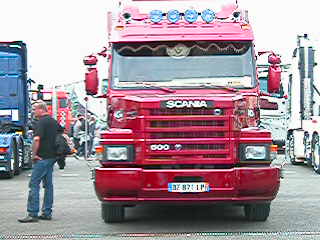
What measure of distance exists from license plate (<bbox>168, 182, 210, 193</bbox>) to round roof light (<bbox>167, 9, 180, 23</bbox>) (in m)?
2.78

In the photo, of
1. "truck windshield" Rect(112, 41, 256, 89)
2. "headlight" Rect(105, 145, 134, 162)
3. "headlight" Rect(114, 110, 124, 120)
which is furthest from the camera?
"truck windshield" Rect(112, 41, 256, 89)

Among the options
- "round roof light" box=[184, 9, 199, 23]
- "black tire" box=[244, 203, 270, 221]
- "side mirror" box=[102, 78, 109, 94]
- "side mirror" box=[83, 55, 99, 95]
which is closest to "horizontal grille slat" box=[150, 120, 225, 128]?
"side mirror" box=[102, 78, 109, 94]

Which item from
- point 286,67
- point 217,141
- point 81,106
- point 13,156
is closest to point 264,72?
point 217,141

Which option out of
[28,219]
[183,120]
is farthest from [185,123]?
[28,219]

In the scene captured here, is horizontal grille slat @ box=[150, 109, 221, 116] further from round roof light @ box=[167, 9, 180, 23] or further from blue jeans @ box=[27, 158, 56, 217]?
blue jeans @ box=[27, 158, 56, 217]

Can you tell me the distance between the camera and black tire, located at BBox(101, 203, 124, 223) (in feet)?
36.2

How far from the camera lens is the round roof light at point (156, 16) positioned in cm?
1148

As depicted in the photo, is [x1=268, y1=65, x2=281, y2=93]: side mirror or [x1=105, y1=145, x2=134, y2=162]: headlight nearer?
[x1=105, y1=145, x2=134, y2=162]: headlight

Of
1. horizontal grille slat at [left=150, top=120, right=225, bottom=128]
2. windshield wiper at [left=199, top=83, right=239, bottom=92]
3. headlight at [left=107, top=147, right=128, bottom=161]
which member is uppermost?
windshield wiper at [left=199, top=83, right=239, bottom=92]

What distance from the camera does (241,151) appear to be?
10125mm

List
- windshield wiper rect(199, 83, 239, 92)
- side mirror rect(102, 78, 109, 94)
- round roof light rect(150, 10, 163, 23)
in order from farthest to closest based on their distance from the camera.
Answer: round roof light rect(150, 10, 163, 23), side mirror rect(102, 78, 109, 94), windshield wiper rect(199, 83, 239, 92)

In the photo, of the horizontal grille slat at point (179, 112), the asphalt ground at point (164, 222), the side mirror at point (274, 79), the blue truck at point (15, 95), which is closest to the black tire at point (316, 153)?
the asphalt ground at point (164, 222)

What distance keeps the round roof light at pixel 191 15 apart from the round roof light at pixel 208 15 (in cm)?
11

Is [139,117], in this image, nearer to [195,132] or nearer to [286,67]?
[195,132]
